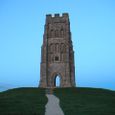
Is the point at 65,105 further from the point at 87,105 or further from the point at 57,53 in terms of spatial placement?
the point at 57,53

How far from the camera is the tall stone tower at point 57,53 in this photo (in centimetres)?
5666

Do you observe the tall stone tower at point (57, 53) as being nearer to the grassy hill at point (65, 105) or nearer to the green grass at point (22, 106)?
the grassy hill at point (65, 105)

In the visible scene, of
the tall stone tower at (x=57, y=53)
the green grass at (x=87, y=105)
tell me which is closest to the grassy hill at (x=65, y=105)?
the green grass at (x=87, y=105)

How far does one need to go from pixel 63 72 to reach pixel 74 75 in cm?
288

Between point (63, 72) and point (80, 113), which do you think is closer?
point (80, 113)

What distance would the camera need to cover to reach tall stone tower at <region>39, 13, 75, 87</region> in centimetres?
5666

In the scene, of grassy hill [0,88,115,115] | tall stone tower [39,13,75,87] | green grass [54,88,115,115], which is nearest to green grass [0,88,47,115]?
grassy hill [0,88,115,115]

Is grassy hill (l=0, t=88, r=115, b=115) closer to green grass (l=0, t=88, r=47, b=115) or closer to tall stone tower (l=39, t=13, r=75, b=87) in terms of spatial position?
green grass (l=0, t=88, r=47, b=115)

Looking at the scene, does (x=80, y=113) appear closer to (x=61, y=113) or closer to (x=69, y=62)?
(x=61, y=113)

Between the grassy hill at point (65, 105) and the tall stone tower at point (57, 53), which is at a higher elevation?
the tall stone tower at point (57, 53)

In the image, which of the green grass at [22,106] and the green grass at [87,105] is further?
the green grass at [87,105]

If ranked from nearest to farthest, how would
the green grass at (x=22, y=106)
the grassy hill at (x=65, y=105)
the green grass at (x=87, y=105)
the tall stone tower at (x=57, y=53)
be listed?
the green grass at (x=22, y=106), the grassy hill at (x=65, y=105), the green grass at (x=87, y=105), the tall stone tower at (x=57, y=53)

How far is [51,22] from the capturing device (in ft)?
195

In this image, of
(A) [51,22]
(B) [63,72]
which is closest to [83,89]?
(B) [63,72]
